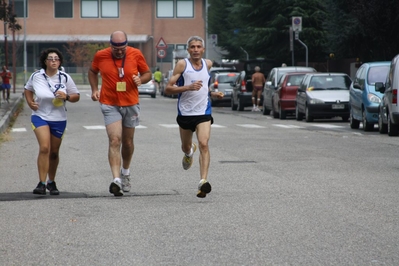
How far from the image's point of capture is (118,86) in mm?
11594

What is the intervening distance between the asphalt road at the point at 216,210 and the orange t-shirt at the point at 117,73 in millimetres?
1045

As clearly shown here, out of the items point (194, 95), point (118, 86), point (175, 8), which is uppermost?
point (175, 8)

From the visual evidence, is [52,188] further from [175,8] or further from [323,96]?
[175,8]

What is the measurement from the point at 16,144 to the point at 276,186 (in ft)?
32.0

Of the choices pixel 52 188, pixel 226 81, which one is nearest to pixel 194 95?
pixel 52 188

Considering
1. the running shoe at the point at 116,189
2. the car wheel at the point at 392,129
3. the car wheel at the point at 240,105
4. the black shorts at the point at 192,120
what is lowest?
the car wheel at the point at 240,105

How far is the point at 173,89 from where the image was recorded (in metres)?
11.7

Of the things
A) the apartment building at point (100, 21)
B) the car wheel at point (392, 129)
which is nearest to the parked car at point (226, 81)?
the car wheel at point (392, 129)

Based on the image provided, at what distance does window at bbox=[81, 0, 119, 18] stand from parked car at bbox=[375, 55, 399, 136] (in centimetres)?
6702

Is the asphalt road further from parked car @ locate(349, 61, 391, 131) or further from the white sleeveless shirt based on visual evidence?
parked car @ locate(349, 61, 391, 131)

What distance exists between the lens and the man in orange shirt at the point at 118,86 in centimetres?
1156

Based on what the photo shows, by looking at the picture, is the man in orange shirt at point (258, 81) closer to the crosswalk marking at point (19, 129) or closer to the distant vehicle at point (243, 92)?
the distant vehicle at point (243, 92)

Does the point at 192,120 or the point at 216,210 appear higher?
the point at 192,120

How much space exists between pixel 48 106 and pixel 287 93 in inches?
863
